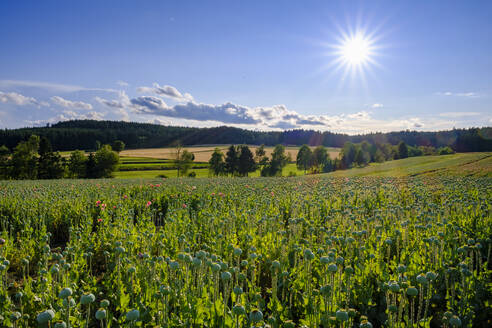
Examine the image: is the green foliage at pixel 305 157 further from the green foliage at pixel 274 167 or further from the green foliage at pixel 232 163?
the green foliage at pixel 232 163

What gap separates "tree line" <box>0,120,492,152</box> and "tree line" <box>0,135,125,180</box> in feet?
170

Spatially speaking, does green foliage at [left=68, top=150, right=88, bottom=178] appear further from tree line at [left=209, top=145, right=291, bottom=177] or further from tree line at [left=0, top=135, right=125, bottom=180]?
tree line at [left=209, top=145, right=291, bottom=177]

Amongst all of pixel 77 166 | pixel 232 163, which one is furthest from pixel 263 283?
pixel 77 166

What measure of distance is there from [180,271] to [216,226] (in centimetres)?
314

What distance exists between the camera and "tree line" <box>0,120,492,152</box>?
123188mm

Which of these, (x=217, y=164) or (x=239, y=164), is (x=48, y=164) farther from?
(x=239, y=164)

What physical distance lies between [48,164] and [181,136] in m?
93.5

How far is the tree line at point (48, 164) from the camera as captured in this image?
65.6 m

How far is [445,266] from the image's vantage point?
4492mm

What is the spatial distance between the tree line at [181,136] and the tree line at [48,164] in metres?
51.9

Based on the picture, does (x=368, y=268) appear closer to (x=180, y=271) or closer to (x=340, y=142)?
(x=180, y=271)

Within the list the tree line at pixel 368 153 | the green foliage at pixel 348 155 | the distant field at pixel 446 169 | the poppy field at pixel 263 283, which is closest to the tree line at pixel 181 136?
the tree line at pixel 368 153

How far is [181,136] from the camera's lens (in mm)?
159125

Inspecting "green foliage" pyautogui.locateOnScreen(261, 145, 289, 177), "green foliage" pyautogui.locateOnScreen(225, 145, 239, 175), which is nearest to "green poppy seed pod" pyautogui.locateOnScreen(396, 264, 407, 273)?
"green foliage" pyautogui.locateOnScreen(225, 145, 239, 175)
